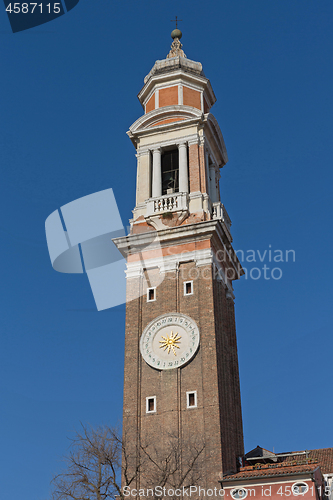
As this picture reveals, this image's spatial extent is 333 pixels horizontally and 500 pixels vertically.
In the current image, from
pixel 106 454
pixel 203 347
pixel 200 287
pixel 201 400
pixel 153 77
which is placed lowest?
pixel 106 454

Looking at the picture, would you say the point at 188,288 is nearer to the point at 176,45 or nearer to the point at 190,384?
the point at 190,384

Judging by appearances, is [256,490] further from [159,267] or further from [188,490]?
[159,267]

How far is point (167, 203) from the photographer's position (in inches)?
1660

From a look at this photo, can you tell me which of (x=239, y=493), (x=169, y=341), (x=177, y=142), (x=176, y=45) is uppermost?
(x=176, y=45)

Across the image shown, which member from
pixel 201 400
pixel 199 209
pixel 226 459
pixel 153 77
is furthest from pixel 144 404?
pixel 153 77

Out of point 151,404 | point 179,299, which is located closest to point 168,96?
point 179,299

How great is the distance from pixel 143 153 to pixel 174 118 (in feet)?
11.1

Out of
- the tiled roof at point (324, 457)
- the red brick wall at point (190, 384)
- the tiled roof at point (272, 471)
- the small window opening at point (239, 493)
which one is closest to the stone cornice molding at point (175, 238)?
the red brick wall at point (190, 384)

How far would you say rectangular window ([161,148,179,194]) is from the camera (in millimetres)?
45281

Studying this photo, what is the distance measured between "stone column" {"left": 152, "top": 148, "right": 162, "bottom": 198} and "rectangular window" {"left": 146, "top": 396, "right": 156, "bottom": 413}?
45.9 ft

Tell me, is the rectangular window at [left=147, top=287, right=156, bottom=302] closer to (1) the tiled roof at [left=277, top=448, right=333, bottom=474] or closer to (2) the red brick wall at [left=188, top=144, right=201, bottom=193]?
(2) the red brick wall at [left=188, top=144, right=201, bottom=193]

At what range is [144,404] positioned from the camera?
115ft

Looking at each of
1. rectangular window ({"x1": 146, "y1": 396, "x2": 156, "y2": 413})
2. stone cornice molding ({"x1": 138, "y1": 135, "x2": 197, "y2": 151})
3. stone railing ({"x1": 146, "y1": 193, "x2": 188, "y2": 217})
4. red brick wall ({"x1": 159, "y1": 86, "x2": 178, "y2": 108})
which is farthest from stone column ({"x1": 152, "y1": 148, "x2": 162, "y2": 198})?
rectangular window ({"x1": 146, "y1": 396, "x2": 156, "y2": 413})

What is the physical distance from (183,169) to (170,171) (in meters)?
2.76
